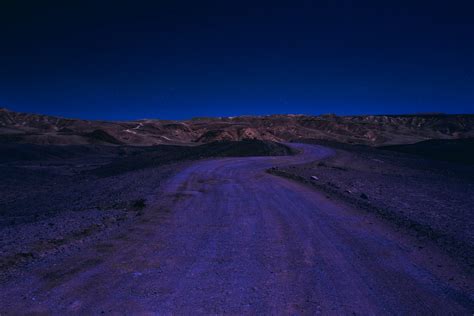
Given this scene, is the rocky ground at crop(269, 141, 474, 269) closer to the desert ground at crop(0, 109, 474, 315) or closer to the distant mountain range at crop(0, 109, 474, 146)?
the desert ground at crop(0, 109, 474, 315)

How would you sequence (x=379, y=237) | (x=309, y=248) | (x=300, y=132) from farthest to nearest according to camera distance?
1. (x=300, y=132)
2. (x=379, y=237)
3. (x=309, y=248)

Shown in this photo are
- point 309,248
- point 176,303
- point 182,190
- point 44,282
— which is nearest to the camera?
point 176,303

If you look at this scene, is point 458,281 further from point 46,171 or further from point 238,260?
point 46,171

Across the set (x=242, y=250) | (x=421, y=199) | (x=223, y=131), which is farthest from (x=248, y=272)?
(x=223, y=131)

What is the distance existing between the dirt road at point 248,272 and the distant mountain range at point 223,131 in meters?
60.8

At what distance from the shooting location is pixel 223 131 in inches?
3319

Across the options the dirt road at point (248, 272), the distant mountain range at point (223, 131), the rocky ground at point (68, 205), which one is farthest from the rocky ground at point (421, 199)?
the distant mountain range at point (223, 131)

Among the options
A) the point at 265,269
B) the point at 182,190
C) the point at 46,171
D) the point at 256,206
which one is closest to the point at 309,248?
the point at 265,269

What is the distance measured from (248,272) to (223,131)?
78696mm

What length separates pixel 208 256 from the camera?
6.91 metres

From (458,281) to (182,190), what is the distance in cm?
1050

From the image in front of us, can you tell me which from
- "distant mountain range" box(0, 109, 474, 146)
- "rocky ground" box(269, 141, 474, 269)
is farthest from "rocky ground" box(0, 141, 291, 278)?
"distant mountain range" box(0, 109, 474, 146)

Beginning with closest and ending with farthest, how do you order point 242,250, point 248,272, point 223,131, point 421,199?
1. point 248,272
2. point 242,250
3. point 421,199
4. point 223,131

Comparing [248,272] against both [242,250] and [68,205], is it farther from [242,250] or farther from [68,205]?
[68,205]
